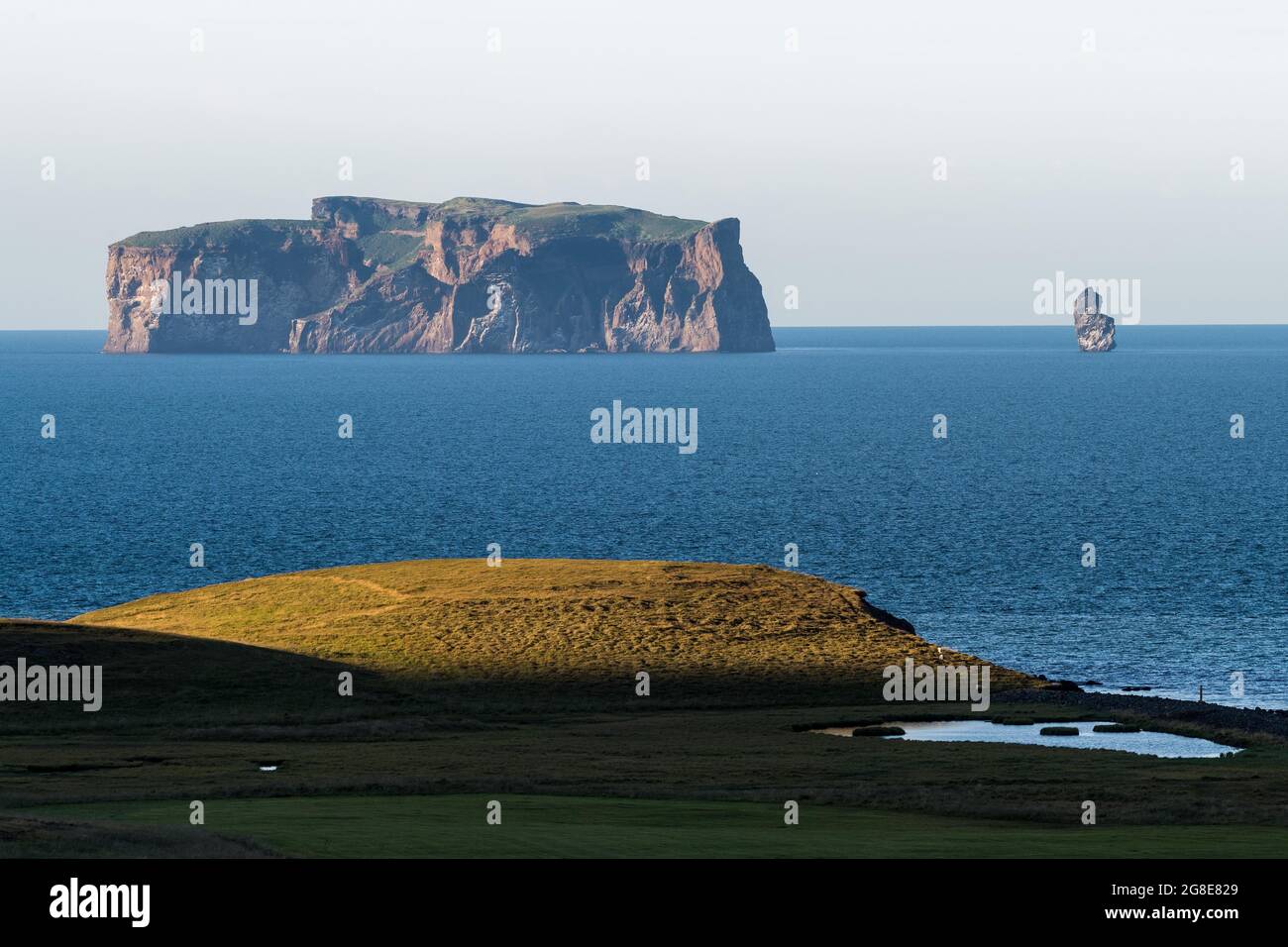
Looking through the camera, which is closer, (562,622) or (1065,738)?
(1065,738)

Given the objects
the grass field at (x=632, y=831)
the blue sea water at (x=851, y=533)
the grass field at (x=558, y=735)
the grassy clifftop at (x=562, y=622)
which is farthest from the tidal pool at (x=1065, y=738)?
the grass field at (x=632, y=831)

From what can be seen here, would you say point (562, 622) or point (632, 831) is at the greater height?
point (632, 831)

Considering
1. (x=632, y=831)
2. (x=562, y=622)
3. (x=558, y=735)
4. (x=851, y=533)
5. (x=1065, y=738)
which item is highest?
(x=851, y=533)

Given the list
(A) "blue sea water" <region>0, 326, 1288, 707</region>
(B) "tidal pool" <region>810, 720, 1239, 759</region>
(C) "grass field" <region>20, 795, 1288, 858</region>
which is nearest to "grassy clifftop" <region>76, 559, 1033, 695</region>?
(B) "tidal pool" <region>810, 720, 1239, 759</region>

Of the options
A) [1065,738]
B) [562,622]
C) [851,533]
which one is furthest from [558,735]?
[851,533]

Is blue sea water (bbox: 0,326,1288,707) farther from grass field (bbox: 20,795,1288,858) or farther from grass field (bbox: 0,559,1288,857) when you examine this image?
grass field (bbox: 20,795,1288,858)

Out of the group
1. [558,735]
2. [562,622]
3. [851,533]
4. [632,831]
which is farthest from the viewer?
[851,533]

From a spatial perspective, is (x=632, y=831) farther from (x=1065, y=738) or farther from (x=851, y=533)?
(x=851, y=533)
